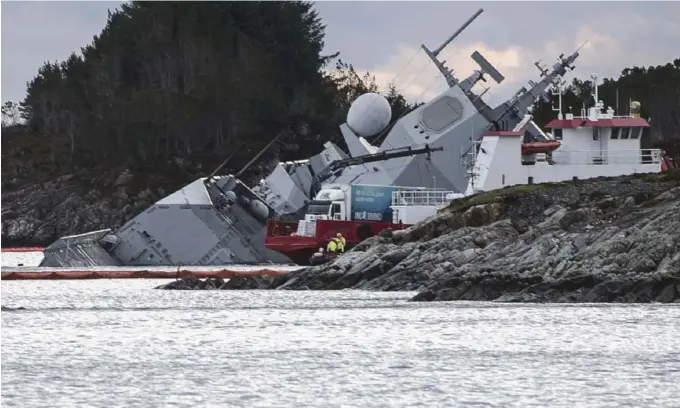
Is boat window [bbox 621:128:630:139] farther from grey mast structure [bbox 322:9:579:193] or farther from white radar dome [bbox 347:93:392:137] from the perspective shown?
white radar dome [bbox 347:93:392:137]

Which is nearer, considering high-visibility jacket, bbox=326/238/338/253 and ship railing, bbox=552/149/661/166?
high-visibility jacket, bbox=326/238/338/253

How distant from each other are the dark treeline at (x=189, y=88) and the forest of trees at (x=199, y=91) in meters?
0.09

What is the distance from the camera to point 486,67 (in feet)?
247

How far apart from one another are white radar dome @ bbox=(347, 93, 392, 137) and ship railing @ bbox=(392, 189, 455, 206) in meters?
12.1

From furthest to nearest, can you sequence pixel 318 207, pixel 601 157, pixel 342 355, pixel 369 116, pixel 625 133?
pixel 369 116 → pixel 318 207 → pixel 625 133 → pixel 601 157 → pixel 342 355

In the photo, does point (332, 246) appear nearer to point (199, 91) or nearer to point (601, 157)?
point (601, 157)

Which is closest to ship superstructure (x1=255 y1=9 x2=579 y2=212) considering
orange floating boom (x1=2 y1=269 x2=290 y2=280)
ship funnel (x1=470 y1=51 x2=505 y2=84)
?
ship funnel (x1=470 y1=51 x2=505 y2=84)

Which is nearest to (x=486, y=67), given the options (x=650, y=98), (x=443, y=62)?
(x=443, y=62)

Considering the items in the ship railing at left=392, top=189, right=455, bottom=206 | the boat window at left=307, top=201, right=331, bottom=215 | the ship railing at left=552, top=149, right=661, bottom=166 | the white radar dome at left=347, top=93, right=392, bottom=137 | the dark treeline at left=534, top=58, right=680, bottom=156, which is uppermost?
the dark treeline at left=534, top=58, right=680, bottom=156

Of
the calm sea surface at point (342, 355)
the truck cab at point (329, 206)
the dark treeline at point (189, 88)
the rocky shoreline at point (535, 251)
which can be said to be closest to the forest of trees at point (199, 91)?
the dark treeline at point (189, 88)

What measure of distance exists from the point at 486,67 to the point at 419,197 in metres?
10.2

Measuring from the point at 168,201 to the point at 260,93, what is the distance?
4404cm

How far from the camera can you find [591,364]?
28094mm

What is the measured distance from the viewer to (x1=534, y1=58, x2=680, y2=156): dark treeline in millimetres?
109625
